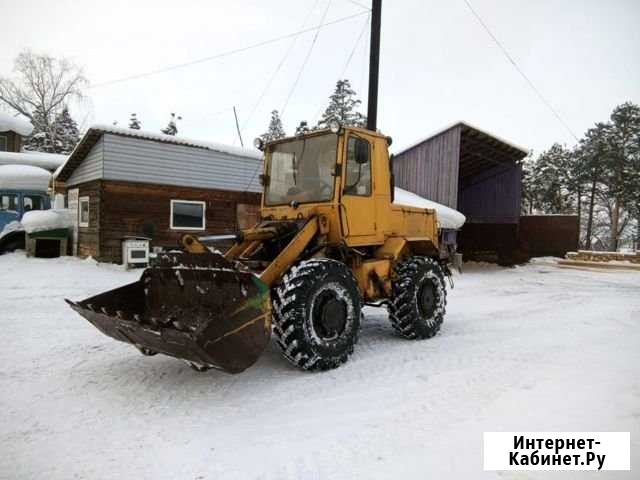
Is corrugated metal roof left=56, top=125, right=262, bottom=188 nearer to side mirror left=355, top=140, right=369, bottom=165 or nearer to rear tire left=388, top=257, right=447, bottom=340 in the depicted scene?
side mirror left=355, top=140, right=369, bottom=165

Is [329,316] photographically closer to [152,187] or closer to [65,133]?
[152,187]

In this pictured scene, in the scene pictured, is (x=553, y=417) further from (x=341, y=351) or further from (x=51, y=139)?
(x=51, y=139)

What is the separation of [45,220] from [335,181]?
46.1 feet

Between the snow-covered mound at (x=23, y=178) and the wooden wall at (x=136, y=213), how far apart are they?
4.35 m

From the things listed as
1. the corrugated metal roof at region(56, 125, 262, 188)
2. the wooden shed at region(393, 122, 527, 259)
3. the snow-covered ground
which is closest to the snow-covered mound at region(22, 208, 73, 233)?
the corrugated metal roof at region(56, 125, 262, 188)

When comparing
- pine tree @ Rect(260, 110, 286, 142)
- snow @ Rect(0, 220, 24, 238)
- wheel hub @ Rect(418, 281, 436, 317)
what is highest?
pine tree @ Rect(260, 110, 286, 142)

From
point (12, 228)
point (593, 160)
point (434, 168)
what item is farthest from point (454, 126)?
point (593, 160)

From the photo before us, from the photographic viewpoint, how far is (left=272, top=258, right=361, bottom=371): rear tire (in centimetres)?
441

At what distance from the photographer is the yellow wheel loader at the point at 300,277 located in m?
4.01

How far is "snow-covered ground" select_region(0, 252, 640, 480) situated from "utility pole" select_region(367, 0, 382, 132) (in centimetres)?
737

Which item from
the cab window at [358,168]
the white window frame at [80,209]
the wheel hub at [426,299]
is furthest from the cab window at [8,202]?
the wheel hub at [426,299]

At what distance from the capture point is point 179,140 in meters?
15.3

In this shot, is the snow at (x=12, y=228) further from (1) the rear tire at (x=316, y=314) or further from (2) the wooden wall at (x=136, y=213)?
(1) the rear tire at (x=316, y=314)

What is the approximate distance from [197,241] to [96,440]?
7.44 feet
